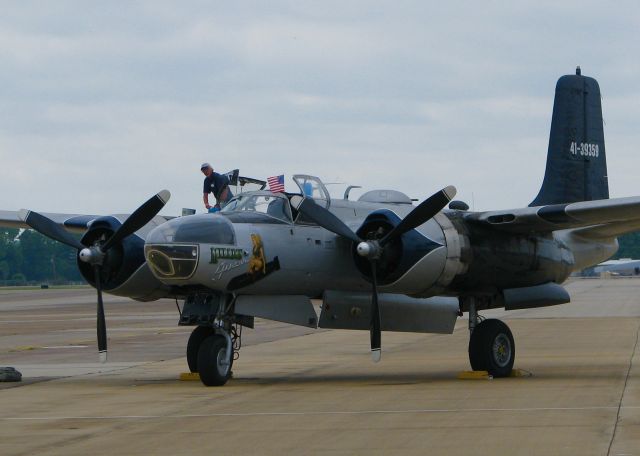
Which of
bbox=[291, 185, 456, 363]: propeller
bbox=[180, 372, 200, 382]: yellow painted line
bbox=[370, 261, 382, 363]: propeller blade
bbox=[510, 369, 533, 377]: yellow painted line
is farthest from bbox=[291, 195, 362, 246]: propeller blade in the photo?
bbox=[510, 369, 533, 377]: yellow painted line

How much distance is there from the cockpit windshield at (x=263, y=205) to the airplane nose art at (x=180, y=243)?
1.16 m

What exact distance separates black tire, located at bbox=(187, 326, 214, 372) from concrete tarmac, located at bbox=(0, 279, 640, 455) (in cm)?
51

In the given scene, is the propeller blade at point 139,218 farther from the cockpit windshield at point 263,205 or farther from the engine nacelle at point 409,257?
the engine nacelle at point 409,257

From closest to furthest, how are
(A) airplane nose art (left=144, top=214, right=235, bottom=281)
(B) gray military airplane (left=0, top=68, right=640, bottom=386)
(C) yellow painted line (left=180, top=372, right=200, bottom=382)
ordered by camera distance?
(A) airplane nose art (left=144, top=214, right=235, bottom=281)
(B) gray military airplane (left=0, top=68, right=640, bottom=386)
(C) yellow painted line (left=180, top=372, right=200, bottom=382)

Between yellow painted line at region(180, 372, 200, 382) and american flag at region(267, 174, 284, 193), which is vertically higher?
american flag at region(267, 174, 284, 193)

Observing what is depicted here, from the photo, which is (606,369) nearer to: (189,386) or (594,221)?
(594,221)

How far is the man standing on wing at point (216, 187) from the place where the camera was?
22641mm

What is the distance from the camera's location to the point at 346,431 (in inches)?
538

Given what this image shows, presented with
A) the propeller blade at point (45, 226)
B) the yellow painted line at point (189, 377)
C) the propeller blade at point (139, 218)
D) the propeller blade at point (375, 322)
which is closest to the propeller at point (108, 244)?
the propeller blade at point (139, 218)

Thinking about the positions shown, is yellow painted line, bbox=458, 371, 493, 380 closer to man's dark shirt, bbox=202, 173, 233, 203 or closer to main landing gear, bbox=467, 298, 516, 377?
main landing gear, bbox=467, 298, 516, 377

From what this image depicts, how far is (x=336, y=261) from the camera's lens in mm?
20578

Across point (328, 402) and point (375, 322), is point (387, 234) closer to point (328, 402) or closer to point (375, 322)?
point (375, 322)

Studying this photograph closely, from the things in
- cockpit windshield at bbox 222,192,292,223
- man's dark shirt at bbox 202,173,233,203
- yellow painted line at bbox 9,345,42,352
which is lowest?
yellow painted line at bbox 9,345,42,352

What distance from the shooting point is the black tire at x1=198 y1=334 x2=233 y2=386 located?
19.1m
